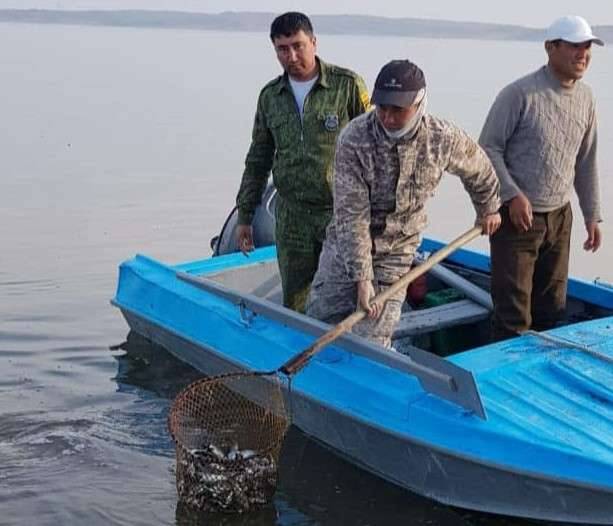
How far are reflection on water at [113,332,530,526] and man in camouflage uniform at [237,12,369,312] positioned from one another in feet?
3.19

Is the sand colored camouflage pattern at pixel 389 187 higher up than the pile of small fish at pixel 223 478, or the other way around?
the sand colored camouflage pattern at pixel 389 187

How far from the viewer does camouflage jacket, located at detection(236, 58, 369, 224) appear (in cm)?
596

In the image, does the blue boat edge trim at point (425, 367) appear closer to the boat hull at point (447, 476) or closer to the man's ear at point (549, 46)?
the boat hull at point (447, 476)

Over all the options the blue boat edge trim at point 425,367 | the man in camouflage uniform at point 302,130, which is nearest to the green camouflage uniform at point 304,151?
the man in camouflage uniform at point 302,130

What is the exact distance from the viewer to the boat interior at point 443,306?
252 inches

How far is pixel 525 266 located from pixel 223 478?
6.39 ft

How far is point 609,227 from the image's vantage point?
500 inches

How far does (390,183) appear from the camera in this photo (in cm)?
516

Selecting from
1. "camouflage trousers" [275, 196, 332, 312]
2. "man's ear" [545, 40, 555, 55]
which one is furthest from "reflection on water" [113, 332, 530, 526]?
"man's ear" [545, 40, 555, 55]

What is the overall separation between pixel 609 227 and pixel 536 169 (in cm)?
725

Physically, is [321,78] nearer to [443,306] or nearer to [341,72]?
[341,72]

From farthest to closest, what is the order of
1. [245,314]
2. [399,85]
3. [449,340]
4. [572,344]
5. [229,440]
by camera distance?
1. [449,340]
2. [245,314]
3. [229,440]
4. [572,344]
5. [399,85]

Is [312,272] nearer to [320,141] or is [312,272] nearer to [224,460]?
[320,141]

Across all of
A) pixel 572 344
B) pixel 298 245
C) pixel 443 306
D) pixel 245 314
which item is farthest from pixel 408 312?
pixel 572 344
